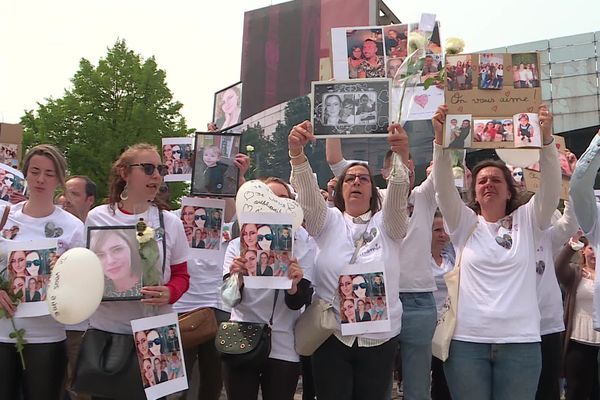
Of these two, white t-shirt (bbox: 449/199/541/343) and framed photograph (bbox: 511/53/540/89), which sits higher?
framed photograph (bbox: 511/53/540/89)

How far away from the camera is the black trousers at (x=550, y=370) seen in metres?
4.38

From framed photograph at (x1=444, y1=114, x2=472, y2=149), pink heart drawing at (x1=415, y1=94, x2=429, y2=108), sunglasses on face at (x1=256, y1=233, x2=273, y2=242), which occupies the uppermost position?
pink heart drawing at (x1=415, y1=94, x2=429, y2=108)

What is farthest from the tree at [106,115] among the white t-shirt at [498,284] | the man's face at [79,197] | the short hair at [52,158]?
the white t-shirt at [498,284]

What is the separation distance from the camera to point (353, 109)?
4.18m

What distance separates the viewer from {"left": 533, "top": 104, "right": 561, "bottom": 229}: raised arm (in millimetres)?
3809

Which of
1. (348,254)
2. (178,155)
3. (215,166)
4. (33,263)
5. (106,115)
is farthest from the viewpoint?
(106,115)

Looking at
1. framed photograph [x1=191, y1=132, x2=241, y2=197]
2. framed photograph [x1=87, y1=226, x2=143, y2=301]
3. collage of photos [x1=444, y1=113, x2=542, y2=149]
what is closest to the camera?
framed photograph [x1=87, y1=226, x2=143, y2=301]

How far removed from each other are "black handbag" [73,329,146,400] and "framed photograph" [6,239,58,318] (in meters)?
0.48

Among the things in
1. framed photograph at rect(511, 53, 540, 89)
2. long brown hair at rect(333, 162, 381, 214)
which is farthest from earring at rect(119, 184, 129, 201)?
framed photograph at rect(511, 53, 540, 89)

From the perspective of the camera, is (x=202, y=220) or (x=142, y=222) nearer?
(x=142, y=222)

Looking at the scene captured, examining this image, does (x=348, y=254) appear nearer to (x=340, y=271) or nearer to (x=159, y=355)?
(x=340, y=271)

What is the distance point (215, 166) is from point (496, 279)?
83.5 inches

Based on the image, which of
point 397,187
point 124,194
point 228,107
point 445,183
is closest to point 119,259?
point 124,194

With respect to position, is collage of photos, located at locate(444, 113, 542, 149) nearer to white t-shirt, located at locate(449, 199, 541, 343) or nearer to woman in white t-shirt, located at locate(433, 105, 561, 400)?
woman in white t-shirt, located at locate(433, 105, 561, 400)
